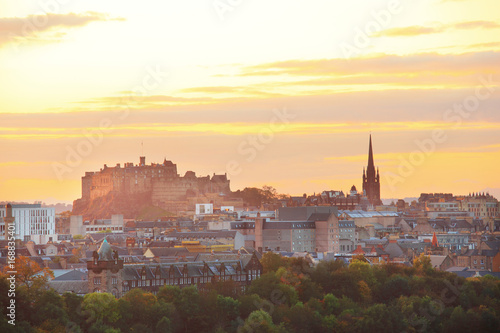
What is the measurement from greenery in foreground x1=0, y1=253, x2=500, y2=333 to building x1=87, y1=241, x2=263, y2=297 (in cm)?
234

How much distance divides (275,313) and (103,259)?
11.7m

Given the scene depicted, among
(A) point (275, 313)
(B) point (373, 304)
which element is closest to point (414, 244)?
(B) point (373, 304)

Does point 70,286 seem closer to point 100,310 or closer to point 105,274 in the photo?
point 105,274

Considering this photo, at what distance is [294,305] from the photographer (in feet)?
258

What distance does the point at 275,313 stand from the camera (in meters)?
75.7

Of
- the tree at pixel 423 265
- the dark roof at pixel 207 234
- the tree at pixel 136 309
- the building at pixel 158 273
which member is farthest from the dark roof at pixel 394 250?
the tree at pixel 136 309

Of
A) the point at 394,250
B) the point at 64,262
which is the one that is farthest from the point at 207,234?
the point at 64,262

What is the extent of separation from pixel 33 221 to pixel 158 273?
81846 mm

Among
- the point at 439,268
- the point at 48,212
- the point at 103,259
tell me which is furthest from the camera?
the point at 48,212

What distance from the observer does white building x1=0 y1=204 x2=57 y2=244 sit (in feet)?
506

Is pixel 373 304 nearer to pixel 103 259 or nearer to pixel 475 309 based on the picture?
pixel 475 309

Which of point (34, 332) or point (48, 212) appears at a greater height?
point (48, 212)

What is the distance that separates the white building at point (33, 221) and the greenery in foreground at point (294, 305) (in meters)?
64.6

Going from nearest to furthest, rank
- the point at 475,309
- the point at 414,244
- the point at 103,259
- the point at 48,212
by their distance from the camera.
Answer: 1. the point at 103,259
2. the point at 475,309
3. the point at 414,244
4. the point at 48,212
